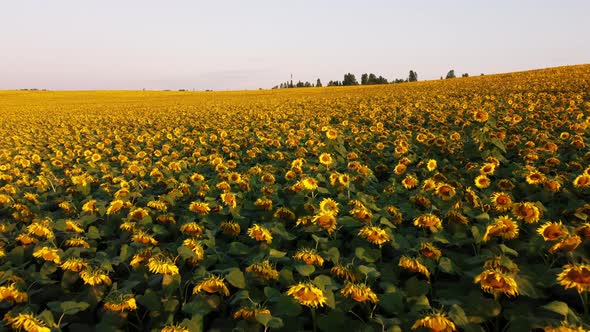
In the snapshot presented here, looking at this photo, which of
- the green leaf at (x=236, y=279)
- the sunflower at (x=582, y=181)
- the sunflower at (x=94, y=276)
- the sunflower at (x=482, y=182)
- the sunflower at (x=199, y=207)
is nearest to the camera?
the green leaf at (x=236, y=279)

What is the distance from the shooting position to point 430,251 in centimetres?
301

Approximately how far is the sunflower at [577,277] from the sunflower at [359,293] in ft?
3.77

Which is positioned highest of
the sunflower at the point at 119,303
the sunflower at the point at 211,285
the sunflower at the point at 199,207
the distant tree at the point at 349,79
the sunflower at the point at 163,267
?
the distant tree at the point at 349,79

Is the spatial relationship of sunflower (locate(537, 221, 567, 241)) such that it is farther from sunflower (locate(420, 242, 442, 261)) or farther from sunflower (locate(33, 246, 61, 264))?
sunflower (locate(33, 246, 61, 264))

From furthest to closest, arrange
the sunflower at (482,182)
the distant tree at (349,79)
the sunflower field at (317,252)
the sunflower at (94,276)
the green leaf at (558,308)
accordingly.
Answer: the distant tree at (349,79) → the sunflower at (482,182) → the sunflower at (94,276) → the sunflower field at (317,252) → the green leaf at (558,308)

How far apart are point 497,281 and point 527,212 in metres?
1.39

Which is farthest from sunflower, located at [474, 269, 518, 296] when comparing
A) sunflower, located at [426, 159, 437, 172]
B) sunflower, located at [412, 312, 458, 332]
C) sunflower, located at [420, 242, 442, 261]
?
sunflower, located at [426, 159, 437, 172]

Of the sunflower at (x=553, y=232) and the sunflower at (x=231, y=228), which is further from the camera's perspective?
the sunflower at (x=231, y=228)

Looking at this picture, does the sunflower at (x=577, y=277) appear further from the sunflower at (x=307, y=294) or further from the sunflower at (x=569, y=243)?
the sunflower at (x=307, y=294)

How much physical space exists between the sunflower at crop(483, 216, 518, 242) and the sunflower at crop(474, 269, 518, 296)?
635mm

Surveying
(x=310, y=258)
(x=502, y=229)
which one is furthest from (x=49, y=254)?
(x=502, y=229)

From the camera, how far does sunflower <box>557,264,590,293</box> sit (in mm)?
2145

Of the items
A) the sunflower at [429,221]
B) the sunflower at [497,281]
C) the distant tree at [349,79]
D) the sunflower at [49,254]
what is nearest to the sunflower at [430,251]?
the sunflower at [429,221]

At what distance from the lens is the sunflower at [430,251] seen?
9.83 feet
